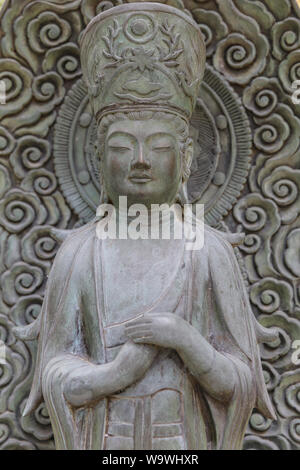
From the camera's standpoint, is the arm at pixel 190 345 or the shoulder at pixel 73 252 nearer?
the arm at pixel 190 345

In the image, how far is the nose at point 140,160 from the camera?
3059 millimetres

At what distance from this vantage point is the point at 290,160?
384cm

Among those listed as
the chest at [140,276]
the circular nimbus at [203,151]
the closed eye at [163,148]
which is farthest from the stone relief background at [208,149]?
the closed eye at [163,148]

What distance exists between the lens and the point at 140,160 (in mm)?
3055

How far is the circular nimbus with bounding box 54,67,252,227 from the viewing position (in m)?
3.84

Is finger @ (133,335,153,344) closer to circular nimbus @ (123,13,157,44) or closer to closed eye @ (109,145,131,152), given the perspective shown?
closed eye @ (109,145,131,152)

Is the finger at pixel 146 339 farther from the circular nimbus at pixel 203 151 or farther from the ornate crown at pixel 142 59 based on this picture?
the circular nimbus at pixel 203 151

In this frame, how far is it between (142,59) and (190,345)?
103cm

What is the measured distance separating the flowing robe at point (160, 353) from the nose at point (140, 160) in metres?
0.33

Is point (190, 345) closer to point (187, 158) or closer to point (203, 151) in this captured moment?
point (187, 158)

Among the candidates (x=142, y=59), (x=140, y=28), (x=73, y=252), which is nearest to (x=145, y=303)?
(x=73, y=252)

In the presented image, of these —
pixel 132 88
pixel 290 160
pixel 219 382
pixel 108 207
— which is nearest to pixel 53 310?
pixel 108 207

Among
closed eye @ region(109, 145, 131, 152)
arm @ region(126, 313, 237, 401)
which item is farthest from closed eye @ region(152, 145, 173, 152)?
arm @ region(126, 313, 237, 401)

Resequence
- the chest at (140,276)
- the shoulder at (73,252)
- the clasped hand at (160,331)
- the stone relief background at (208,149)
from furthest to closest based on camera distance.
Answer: the stone relief background at (208,149) → the shoulder at (73,252) → the chest at (140,276) → the clasped hand at (160,331)
